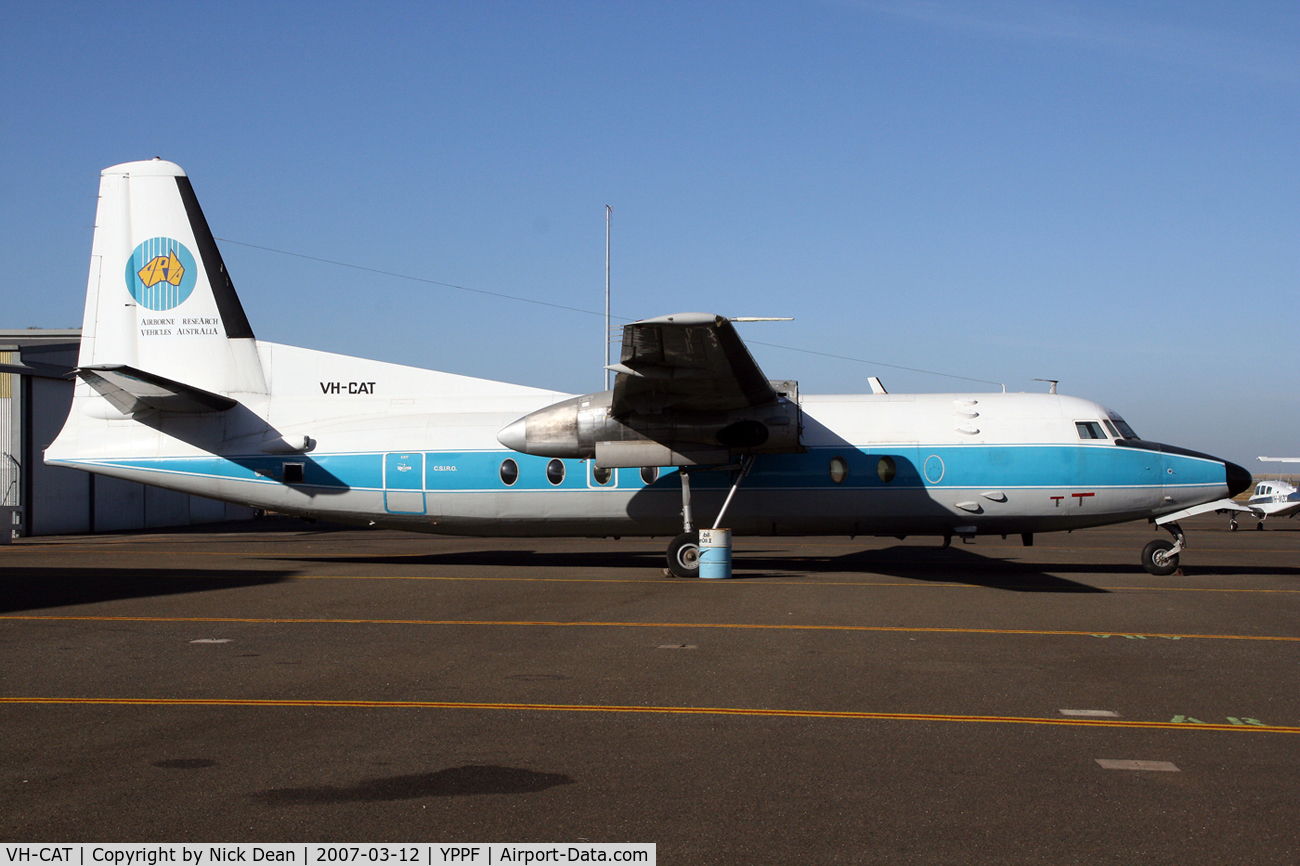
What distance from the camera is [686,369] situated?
1498 centimetres

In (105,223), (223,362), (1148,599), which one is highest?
(105,223)

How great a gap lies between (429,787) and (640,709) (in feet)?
7.40

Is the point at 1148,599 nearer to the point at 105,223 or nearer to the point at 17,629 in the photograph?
the point at 17,629

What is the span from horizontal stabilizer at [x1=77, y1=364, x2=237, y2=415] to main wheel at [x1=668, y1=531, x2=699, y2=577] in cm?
859

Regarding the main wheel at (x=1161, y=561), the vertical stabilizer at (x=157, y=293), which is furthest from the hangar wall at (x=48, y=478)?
the main wheel at (x=1161, y=561)

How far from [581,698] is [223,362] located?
13.8m

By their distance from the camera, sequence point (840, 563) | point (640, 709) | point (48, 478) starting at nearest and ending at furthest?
point (640, 709) < point (840, 563) < point (48, 478)

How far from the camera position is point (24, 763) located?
230 inches

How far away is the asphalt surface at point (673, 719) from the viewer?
4902 millimetres

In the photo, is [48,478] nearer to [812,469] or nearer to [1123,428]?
[812,469]

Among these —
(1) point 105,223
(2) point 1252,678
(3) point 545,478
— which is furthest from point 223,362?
(2) point 1252,678

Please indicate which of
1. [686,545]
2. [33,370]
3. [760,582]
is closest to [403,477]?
[686,545]

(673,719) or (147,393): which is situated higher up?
(147,393)

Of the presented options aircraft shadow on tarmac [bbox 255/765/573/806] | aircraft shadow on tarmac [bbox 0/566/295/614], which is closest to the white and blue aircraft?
aircraft shadow on tarmac [bbox 0/566/295/614]
